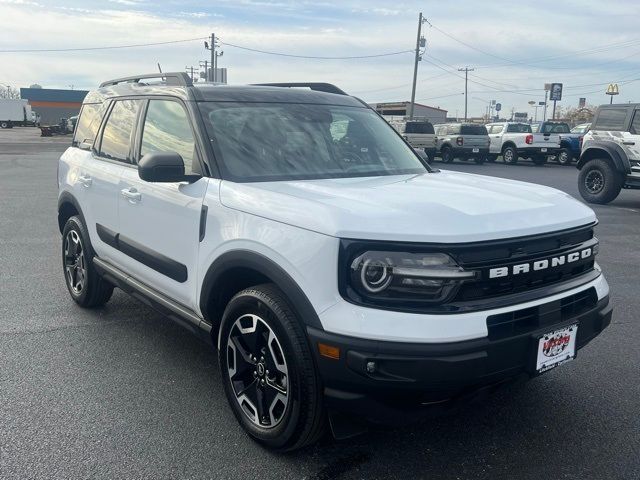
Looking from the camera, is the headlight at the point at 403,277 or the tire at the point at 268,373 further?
the tire at the point at 268,373

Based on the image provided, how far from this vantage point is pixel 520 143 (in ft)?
85.1

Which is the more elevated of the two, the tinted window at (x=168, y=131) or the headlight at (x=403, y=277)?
the tinted window at (x=168, y=131)

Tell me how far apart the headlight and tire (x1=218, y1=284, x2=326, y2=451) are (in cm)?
38

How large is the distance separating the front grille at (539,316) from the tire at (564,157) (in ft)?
82.8

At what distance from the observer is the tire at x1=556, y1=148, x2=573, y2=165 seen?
2616 centimetres

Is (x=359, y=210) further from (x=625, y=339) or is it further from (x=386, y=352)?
(x=625, y=339)

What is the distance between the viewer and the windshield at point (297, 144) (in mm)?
3426

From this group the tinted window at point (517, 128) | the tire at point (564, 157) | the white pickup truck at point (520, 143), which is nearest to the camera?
the white pickup truck at point (520, 143)

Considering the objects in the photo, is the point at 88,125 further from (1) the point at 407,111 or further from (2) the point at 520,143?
(1) the point at 407,111

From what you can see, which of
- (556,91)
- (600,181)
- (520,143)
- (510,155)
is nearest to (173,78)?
(600,181)

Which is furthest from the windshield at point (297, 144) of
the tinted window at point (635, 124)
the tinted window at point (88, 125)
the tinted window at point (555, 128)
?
the tinted window at point (555, 128)

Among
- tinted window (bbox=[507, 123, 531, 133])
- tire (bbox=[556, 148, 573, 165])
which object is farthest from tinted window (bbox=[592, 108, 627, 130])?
tinted window (bbox=[507, 123, 531, 133])

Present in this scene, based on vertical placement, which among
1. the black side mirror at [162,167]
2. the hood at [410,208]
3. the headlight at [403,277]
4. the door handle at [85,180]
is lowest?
the headlight at [403,277]

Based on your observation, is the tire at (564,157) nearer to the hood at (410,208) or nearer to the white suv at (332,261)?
the white suv at (332,261)
